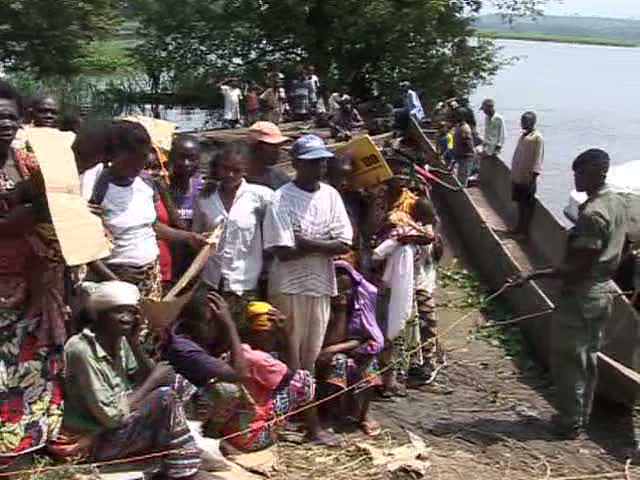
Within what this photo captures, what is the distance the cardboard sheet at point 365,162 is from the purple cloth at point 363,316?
0.55 m

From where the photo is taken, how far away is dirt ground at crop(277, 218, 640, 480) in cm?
532

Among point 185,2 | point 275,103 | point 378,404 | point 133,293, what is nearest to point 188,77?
point 185,2

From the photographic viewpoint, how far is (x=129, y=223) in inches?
185

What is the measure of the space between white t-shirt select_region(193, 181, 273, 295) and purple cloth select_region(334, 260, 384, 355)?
574mm

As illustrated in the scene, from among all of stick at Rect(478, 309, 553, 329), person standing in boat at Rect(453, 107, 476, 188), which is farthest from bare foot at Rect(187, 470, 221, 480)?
person standing in boat at Rect(453, 107, 476, 188)

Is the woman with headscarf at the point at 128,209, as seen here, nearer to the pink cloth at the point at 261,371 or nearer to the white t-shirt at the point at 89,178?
the white t-shirt at the point at 89,178

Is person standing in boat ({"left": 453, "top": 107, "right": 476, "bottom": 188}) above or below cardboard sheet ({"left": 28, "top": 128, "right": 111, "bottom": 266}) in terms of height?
below

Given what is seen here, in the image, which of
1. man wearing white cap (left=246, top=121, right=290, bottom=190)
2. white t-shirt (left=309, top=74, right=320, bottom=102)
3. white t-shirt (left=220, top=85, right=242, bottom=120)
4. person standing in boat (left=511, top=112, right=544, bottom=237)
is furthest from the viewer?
white t-shirt (left=220, top=85, right=242, bottom=120)

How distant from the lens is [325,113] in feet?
69.6

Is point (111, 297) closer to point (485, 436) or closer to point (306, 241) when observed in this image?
point (306, 241)

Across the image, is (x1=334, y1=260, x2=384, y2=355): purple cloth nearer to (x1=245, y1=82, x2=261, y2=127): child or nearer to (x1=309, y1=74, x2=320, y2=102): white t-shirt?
(x1=245, y1=82, x2=261, y2=127): child

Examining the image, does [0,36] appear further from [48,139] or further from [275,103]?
[48,139]

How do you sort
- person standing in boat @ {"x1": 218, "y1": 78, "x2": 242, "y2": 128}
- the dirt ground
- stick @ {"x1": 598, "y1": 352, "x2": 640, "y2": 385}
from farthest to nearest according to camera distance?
person standing in boat @ {"x1": 218, "y1": 78, "x2": 242, "y2": 128} → stick @ {"x1": 598, "y1": 352, "x2": 640, "y2": 385} → the dirt ground

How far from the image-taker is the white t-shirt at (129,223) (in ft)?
15.3
